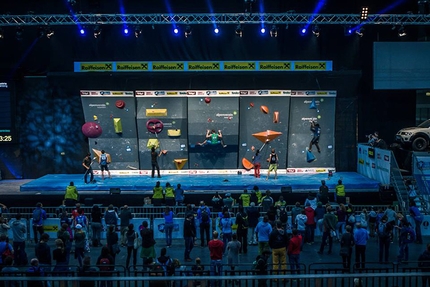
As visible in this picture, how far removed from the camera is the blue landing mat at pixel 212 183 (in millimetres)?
22422

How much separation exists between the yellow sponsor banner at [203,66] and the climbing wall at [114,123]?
322 centimetres

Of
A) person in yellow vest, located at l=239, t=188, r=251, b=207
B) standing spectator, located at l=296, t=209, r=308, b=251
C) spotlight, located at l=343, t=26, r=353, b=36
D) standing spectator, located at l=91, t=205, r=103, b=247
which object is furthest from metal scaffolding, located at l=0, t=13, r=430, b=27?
standing spectator, located at l=296, t=209, r=308, b=251

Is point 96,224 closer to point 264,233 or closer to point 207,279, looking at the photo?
point 264,233

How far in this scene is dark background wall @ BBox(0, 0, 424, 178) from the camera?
2520 centimetres

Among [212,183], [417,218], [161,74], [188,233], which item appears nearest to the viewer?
[188,233]

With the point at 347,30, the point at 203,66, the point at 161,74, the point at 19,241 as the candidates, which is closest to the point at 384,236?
the point at 19,241

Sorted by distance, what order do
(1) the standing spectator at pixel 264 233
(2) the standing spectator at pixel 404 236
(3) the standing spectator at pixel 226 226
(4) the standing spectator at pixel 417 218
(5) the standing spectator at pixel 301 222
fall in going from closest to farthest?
(1) the standing spectator at pixel 264 233
(2) the standing spectator at pixel 404 236
(3) the standing spectator at pixel 226 226
(5) the standing spectator at pixel 301 222
(4) the standing spectator at pixel 417 218

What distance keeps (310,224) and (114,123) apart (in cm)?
1265

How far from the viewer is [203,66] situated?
2512 cm

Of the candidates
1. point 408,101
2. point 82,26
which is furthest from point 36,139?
point 408,101

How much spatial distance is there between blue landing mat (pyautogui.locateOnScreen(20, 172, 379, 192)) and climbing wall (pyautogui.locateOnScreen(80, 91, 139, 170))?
5.24 ft

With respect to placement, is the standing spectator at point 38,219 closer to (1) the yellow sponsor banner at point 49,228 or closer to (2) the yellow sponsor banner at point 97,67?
(1) the yellow sponsor banner at point 49,228

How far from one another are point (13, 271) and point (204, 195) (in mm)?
12121

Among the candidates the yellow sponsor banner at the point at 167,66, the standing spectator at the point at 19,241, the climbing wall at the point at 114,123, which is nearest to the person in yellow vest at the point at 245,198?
the standing spectator at the point at 19,241
